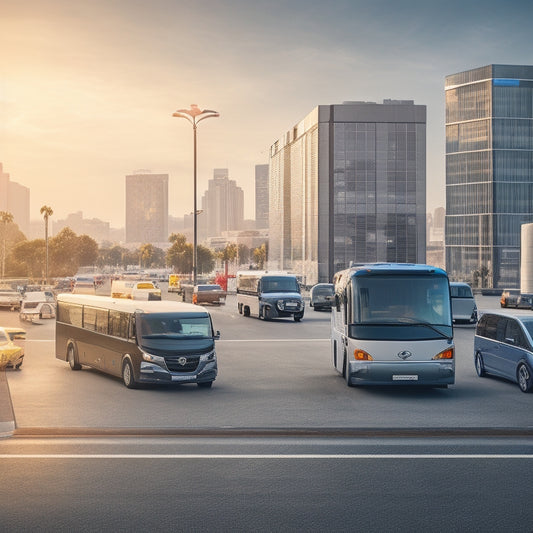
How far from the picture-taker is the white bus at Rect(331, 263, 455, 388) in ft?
61.9

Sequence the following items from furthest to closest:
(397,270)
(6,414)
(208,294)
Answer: (208,294), (397,270), (6,414)

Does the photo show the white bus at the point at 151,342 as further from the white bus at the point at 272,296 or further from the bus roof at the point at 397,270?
the white bus at the point at 272,296

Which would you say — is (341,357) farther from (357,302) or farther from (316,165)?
(316,165)

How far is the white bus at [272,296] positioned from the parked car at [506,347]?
25249 millimetres

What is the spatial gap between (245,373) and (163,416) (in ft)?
23.5

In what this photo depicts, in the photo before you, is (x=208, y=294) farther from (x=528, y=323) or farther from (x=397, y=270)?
(x=528, y=323)

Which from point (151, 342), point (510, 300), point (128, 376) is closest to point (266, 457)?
point (151, 342)

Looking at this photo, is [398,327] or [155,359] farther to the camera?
[155,359]

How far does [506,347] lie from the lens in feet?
68.8

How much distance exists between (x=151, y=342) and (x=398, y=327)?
595cm

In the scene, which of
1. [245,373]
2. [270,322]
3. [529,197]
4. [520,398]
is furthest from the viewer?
[529,197]

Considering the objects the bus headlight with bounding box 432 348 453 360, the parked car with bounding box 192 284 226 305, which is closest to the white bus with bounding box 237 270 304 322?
the parked car with bounding box 192 284 226 305

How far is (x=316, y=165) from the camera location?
146 m

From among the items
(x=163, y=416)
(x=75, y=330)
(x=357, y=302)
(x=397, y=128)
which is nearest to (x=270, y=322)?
(x=75, y=330)
